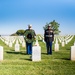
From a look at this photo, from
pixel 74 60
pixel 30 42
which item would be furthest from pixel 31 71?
pixel 30 42

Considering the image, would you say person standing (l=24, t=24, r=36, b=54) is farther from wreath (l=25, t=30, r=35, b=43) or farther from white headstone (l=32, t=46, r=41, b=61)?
white headstone (l=32, t=46, r=41, b=61)

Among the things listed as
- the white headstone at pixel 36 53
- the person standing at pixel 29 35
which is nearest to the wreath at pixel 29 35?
the person standing at pixel 29 35

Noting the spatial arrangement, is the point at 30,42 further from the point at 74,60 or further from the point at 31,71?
the point at 31,71

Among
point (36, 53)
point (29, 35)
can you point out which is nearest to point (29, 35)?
point (29, 35)

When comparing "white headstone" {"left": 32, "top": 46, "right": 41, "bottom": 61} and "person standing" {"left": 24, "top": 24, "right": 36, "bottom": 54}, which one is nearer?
"white headstone" {"left": 32, "top": 46, "right": 41, "bottom": 61}

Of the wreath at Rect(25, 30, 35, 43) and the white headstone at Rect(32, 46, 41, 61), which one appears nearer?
the white headstone at Rect(32, 46, 41, 61)

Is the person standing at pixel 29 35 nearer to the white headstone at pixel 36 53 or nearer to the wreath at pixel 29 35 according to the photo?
the wreath at pixel 29 35

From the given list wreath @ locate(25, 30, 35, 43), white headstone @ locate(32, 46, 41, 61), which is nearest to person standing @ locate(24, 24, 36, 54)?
wreath @ locate(25, 30, 35, 43)

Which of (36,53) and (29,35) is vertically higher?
(29,35)

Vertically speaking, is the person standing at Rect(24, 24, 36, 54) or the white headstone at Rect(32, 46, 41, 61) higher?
the person standing at Rect(24, 24, 36, 54)

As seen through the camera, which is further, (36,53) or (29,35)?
(29,35)

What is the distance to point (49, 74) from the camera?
8891mm

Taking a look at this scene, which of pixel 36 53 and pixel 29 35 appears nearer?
pixel 36 53

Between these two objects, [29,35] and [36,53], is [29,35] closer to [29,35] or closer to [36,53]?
[29,35]
